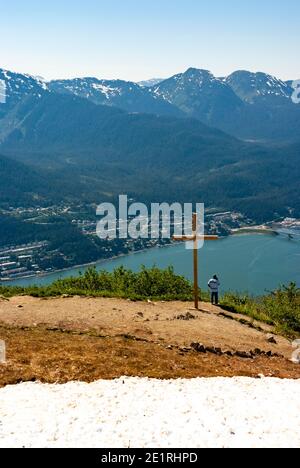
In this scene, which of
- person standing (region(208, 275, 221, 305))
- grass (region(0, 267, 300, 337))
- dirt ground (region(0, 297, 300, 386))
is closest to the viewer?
dirt ground (region(0, 297, 300, 386))

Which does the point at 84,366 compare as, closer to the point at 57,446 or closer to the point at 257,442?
the point at 57,446

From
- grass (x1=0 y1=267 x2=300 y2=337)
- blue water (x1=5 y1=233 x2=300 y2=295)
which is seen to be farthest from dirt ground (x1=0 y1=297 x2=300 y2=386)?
blue water (x1=5 y1=233 x2=300 y2=295)

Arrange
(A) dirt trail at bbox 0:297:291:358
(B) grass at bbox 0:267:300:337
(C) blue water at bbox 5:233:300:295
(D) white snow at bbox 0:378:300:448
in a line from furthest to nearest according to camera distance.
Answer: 1. (C) blue water at bbox 5:233:300:295
2. (B) grass at bbox 0:267:300:337
3. (A) dirt trail at bbox 0:297:291:358
4. (D) white snow at bbox 0:378:300:448

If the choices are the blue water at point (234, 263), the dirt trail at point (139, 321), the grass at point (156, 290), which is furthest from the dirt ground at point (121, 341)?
the blue water at point (234, 263)

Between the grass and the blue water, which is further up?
the grass

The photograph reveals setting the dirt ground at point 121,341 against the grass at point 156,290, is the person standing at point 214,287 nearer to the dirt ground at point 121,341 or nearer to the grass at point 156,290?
the grass at point 156,290

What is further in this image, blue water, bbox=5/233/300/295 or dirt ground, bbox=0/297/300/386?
blue water, bbox=5/233/300/295

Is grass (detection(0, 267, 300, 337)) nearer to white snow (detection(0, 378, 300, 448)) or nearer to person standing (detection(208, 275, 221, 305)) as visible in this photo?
person standing (detection(208, 275, 221, 305))
